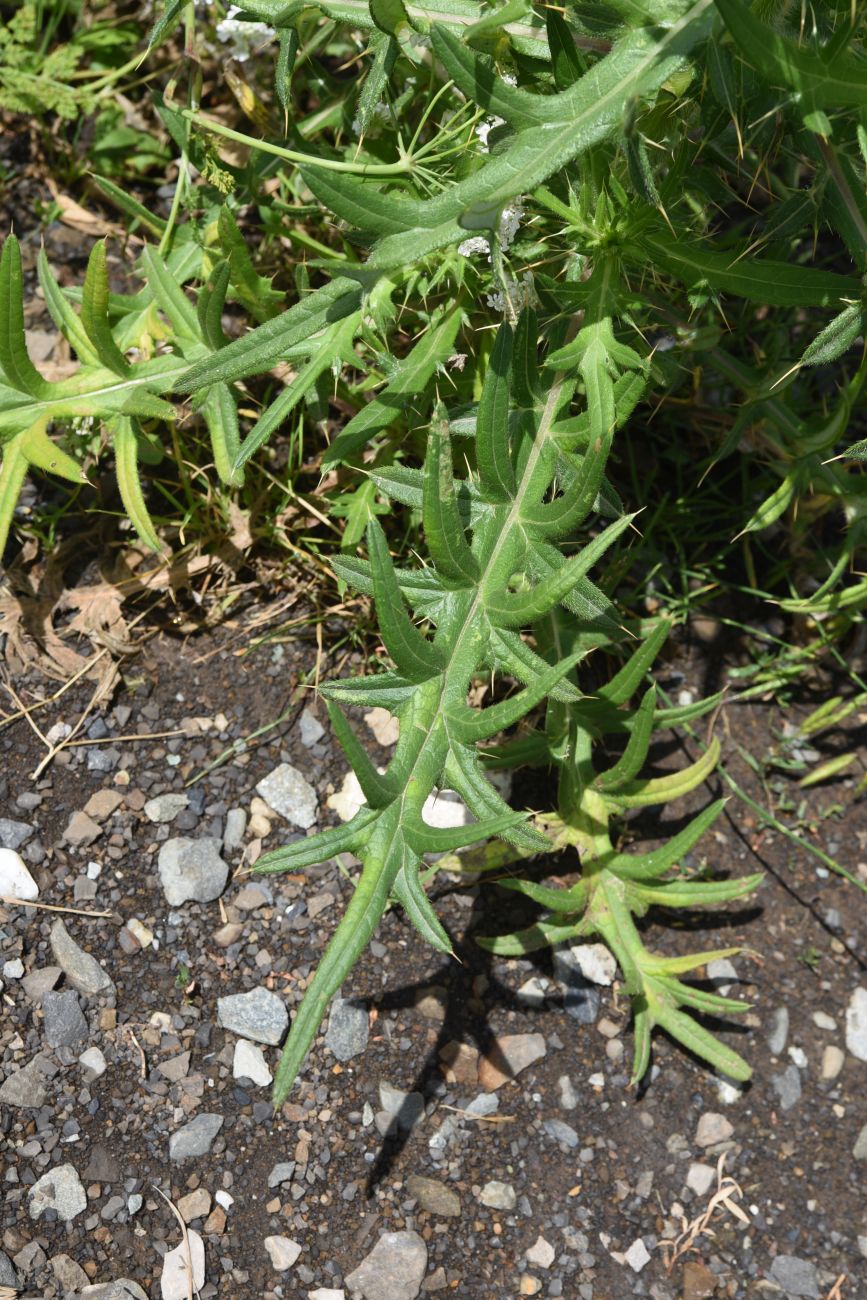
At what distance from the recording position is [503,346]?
164 centimetres

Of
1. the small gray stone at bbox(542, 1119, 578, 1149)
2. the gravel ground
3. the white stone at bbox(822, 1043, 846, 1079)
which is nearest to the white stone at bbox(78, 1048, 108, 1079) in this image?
the gravel ground

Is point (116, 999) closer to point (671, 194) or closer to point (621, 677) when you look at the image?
point (621, 677)

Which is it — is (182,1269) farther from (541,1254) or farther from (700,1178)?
(700,1178)

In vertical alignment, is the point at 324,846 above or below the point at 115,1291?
above

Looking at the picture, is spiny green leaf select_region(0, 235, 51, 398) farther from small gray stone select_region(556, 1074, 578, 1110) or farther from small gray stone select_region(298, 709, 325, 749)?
small gray stone select_region(556, 1074, 578, 1110)

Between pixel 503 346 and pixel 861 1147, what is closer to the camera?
pixel 503 346

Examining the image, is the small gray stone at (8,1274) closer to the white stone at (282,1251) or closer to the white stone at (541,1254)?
the white stone at (282,1251)

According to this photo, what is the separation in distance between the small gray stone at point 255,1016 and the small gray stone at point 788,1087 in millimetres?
961

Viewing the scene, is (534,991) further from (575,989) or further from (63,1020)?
(63,1020)

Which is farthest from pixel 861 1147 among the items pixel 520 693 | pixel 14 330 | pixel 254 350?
pixel 14 330

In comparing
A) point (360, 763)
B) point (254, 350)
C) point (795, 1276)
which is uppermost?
point (254, 350)

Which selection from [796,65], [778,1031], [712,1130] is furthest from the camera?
[778,1031]

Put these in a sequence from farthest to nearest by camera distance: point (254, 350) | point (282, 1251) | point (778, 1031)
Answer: point (778, 1031), point (282, 1251), point (254, 350)

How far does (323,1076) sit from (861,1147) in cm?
104
